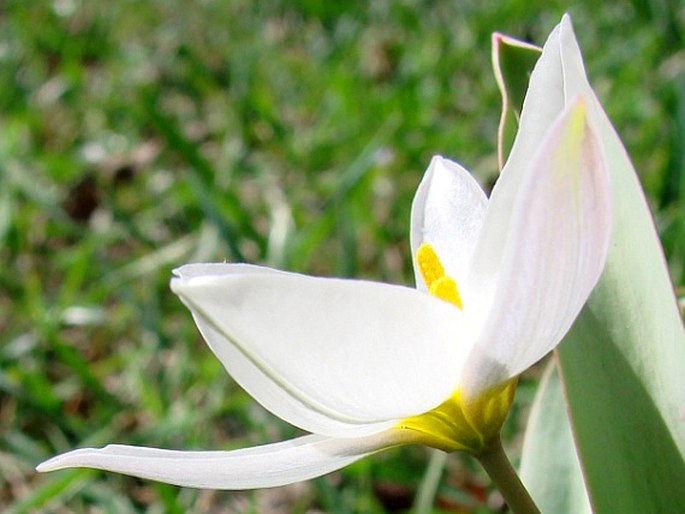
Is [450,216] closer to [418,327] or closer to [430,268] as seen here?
[430,268]

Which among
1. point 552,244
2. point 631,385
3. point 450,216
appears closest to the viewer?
point 552,244

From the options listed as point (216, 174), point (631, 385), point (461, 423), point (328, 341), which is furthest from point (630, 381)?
point (216, 174)

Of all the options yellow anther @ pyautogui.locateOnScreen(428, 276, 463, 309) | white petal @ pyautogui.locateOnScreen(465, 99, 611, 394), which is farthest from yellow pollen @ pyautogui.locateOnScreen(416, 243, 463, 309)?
white petal @ pyautogui.locateOnScreen(465, 99, 611, 394)

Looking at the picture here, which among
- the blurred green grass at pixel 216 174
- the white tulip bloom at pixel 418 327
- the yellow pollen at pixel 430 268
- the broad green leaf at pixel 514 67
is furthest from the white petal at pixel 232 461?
the blurred green grass at pixel 216 174

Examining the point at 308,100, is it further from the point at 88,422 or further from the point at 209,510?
the point at 209,510

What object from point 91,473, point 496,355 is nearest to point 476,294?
point 496,355

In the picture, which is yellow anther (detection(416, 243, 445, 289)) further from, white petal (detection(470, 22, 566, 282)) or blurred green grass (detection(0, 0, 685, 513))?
blurred green grass (detection(0, 0, 685, 513))
